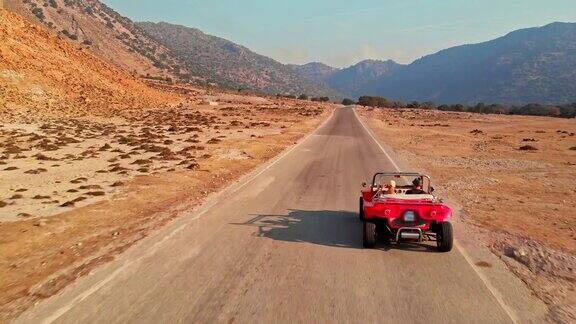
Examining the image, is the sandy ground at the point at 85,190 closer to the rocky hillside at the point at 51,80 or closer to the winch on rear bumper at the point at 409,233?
the winch on rear bumper at the point at 409,233

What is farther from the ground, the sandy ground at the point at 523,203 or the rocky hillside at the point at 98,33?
the rocky hillside at the point at 98,33

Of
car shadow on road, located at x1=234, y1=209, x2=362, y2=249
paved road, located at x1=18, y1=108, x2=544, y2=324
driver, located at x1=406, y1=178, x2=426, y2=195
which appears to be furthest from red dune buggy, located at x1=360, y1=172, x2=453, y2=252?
driver, located at x1=406, y1=178, x2=426, y2=195

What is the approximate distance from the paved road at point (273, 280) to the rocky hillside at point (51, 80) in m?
38.1

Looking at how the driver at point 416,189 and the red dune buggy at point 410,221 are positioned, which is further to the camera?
the driver at point 416,189

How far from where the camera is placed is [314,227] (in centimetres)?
1171

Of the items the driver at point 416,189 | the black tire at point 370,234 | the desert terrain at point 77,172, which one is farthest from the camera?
the driver at point 416,189

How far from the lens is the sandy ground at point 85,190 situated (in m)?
9.18

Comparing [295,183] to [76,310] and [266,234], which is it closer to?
[266,234]

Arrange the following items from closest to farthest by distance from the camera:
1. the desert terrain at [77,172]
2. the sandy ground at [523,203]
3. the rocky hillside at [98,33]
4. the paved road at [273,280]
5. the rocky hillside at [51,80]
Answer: the paved road at [273,280] < the sandy ground at [523,203] < the desert terrain at [77,172] < the rocky hillside at [51,80] < the rocky hillside at [98,33]

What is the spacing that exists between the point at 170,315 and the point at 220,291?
3.44 ft

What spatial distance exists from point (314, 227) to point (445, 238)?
3.19 metres

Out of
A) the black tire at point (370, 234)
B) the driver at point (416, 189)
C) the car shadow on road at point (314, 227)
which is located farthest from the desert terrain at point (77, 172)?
the driver at point (416, 189)

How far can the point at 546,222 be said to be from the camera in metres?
13.2

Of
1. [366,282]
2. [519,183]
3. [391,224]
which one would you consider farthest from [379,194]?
→ [519,183]
